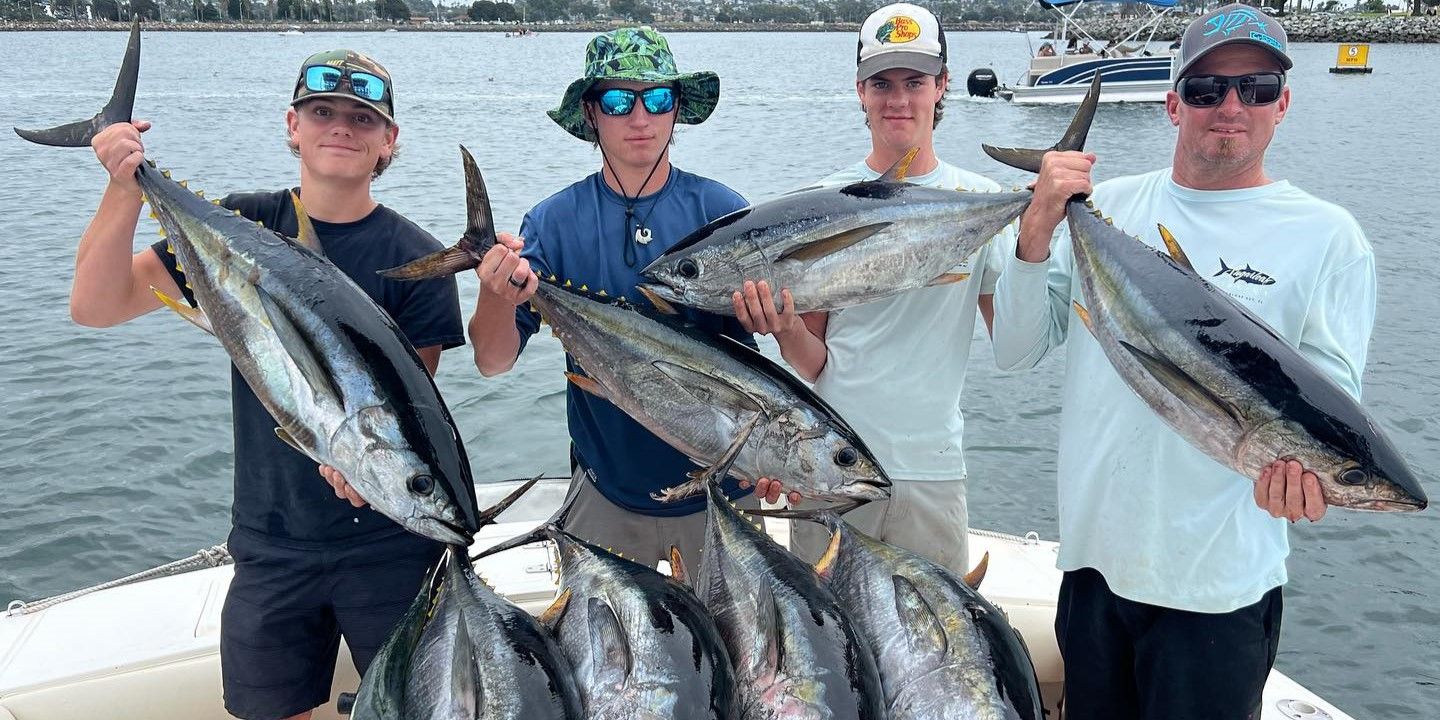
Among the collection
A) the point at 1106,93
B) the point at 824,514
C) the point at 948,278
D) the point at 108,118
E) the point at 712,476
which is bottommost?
the point at 824,514

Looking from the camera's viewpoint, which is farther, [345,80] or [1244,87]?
[345,80]

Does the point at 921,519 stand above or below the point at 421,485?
below

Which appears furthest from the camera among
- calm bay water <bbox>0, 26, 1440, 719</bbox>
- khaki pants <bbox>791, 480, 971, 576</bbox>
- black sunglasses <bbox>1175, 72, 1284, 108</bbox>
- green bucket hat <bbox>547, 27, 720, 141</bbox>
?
calm bay water <bbox>0, 26, 1440, 719</bbox>

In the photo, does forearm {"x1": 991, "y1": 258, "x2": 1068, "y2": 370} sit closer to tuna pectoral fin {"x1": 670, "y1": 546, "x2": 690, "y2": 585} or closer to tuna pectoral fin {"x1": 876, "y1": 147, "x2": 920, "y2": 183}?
tuna pectoral fin {"x1": 876, "y1": 147, "x2": 920, "y2": 183}

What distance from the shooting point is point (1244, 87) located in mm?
2318

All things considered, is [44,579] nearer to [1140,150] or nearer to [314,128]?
[314,128]

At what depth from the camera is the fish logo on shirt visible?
2277 millimetres

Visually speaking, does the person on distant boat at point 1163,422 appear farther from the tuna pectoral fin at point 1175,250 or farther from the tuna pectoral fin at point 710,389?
the tuna pectoral fin at point 710,389

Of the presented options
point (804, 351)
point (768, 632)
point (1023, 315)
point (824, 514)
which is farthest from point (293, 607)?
point (1023, 315)

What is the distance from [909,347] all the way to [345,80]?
1.80 m

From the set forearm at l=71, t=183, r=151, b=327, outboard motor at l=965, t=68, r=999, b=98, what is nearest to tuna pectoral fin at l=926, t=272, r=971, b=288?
forearm at l=71, t=183, r=151, b=327

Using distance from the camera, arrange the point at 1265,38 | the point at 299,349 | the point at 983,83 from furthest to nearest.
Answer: the point at 983,83
the point at 1265,38
the point at 299,349

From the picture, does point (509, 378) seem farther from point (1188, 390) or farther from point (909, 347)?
point (1188, 390)

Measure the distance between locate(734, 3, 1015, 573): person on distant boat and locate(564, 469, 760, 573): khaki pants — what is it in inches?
17.7
